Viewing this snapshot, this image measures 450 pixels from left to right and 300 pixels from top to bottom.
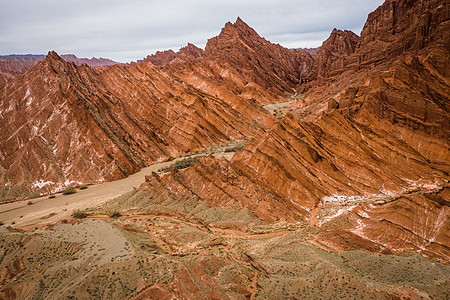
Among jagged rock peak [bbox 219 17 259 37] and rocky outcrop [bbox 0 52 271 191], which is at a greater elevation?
jagged rock peak [bbox 219 17 259 37]

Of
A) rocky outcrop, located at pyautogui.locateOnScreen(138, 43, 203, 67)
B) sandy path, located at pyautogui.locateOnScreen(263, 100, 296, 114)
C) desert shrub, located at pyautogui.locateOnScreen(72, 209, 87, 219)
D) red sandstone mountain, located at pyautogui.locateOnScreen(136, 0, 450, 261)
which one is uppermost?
rocky outcrop, located at pyautogui.locateOnScreen(138, 43, 203, 67)

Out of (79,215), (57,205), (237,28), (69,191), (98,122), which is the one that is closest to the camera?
(79,215)

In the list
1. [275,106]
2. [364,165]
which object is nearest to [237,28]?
[275,106]

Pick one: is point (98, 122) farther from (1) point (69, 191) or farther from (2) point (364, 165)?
(2) point (364, 165)

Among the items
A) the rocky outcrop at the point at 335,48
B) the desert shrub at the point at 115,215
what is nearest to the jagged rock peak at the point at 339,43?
the rocky outcrop at the point at 335,48

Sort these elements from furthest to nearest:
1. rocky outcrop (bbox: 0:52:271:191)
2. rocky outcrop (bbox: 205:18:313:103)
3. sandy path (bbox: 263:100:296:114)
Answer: rocky outcrop (bbox: 205:18:313:103), sandy path (bbox: 263:100:296:114), rocky outcrop (bbox: 0:52:271:191)

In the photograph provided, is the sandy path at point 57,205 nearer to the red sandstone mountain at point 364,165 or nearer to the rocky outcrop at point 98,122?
the rocky outcrop at point 98,122

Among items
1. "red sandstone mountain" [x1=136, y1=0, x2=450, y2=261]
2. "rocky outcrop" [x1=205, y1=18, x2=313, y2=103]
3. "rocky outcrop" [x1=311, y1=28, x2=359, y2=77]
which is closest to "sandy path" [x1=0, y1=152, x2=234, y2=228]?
"red sandstone mountain" [x1=136, y1=0, x2=450, y2=261]

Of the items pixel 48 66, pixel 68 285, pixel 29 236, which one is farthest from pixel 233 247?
pixel 48 66

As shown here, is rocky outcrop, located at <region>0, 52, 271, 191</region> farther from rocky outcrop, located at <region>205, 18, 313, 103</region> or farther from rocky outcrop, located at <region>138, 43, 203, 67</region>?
rocky outcrop, located at <region>138, 43, 203, 67</region>
